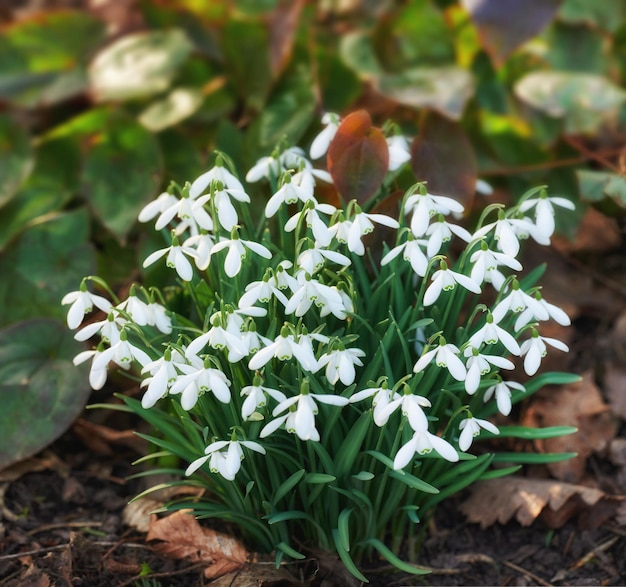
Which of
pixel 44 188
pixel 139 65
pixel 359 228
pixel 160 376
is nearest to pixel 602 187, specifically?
pixel 359 228

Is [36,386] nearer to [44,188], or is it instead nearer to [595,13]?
[44,188]

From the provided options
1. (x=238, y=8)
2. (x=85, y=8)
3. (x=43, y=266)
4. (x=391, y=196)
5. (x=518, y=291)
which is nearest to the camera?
(x=518, y=291)

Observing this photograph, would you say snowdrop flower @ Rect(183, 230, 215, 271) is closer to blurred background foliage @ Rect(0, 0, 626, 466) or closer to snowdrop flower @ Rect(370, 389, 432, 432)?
snowdrop flower @ Rect(370, 389, 432, 432)

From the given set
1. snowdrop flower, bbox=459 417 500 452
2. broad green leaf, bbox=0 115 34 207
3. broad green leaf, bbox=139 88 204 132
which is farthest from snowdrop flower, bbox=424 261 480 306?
broad green leaf, bbox=0 115 34 207

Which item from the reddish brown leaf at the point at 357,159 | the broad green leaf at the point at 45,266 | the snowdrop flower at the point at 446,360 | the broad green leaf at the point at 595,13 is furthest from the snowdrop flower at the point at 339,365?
the broad green leaf at the point at 595,13

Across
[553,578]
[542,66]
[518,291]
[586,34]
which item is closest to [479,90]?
[542,66]

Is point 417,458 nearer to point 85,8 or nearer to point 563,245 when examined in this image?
point 563,245

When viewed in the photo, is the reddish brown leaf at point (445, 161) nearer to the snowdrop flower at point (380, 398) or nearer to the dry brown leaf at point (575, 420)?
the dry brown leaf at point (575, 420)
